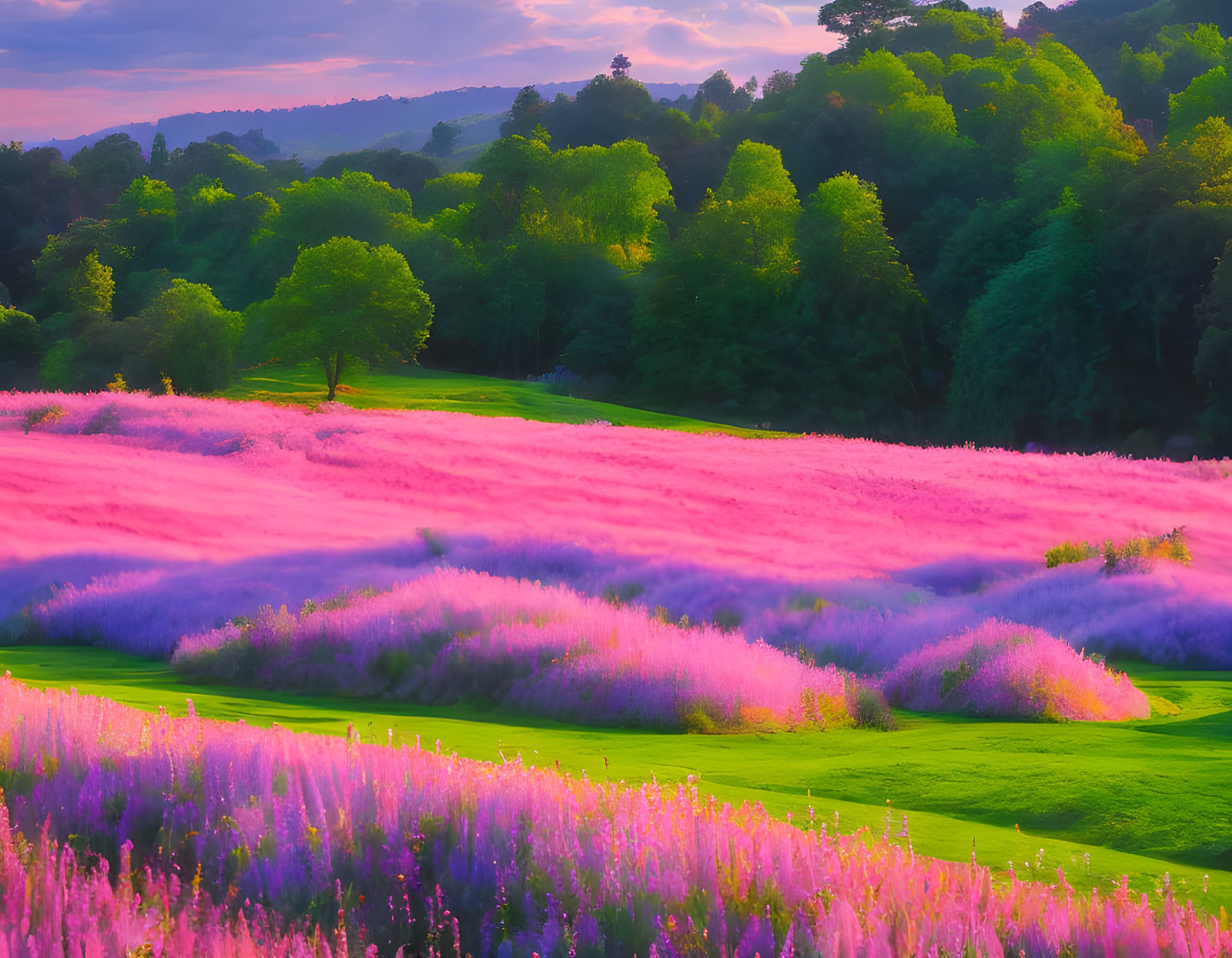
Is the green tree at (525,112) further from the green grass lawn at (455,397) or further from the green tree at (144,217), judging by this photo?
the green grass lawn at (455,397)

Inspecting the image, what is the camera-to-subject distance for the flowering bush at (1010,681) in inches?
373

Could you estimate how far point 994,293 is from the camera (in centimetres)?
6219

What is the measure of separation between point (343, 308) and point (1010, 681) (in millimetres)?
56019

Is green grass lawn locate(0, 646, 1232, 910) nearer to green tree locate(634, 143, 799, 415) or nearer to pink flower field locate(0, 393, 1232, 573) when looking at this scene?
pink flower field locate(0, 393, 1232, 573)

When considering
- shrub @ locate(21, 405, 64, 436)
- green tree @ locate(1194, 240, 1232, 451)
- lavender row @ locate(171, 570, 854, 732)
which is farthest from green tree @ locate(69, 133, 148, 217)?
lavender row @ locate(171, 570, 854, 732)

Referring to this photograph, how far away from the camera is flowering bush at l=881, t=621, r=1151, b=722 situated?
9.47m

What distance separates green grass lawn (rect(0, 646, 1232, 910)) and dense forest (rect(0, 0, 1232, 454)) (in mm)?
48962

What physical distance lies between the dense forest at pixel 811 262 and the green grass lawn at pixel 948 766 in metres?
49.0

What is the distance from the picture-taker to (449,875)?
14.3 ft

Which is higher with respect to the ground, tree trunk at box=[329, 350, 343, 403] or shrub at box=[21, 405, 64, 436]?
tree trunk at box=[329, 350, 343, 403]

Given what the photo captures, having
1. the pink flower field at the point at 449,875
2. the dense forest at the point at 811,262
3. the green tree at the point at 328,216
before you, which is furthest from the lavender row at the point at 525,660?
the green tree at the point at 328,216

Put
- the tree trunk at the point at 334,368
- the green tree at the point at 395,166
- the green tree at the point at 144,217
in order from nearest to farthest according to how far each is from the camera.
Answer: the tree trunk at the point at 334,368
the green tree at the point at 144,217
the green tree at the point at 395,166

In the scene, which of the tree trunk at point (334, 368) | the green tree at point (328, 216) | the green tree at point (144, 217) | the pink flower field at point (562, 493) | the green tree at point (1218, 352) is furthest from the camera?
the green tree at point (144, 217)

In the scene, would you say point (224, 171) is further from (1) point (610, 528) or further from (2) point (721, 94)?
(1) point (610, 528)
